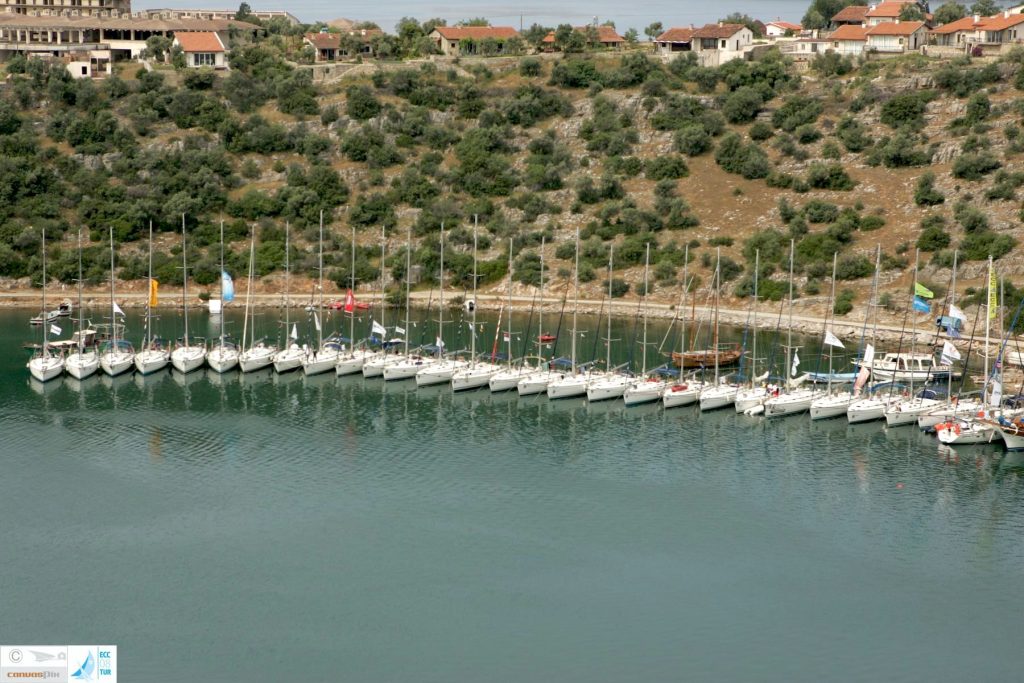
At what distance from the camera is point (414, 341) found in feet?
313

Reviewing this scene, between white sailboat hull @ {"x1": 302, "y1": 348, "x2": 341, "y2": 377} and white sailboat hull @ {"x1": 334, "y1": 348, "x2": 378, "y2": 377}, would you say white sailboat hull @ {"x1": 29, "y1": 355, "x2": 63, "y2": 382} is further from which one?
white sailboat hull @ {"x1": 334, "y1": 348, "x2": 378, "y2": 377}

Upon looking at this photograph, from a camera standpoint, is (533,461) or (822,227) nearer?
(533,461)

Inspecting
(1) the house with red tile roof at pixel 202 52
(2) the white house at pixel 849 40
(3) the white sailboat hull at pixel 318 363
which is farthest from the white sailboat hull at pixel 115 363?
(2) the white house at pixel 849 40

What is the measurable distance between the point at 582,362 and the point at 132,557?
1527 inches

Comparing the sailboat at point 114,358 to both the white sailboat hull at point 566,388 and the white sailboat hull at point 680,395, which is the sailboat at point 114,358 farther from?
the white sailboat hull at point 680,395

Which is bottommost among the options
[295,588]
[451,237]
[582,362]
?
[295,588]

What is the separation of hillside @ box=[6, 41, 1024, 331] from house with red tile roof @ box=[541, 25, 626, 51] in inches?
311

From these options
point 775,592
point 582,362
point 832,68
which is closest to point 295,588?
point 775,592

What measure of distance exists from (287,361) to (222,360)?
4262mm

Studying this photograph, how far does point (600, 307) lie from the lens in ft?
339

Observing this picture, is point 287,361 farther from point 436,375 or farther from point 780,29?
point 780,29

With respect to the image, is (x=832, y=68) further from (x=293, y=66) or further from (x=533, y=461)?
(x=533, y=461)

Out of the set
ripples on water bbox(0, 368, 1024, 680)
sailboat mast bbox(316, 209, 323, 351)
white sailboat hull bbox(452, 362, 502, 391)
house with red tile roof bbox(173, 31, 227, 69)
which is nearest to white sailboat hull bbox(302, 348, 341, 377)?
sailboat mast bbox(316, 209, 323, 351)

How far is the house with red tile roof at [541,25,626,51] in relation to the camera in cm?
15475
